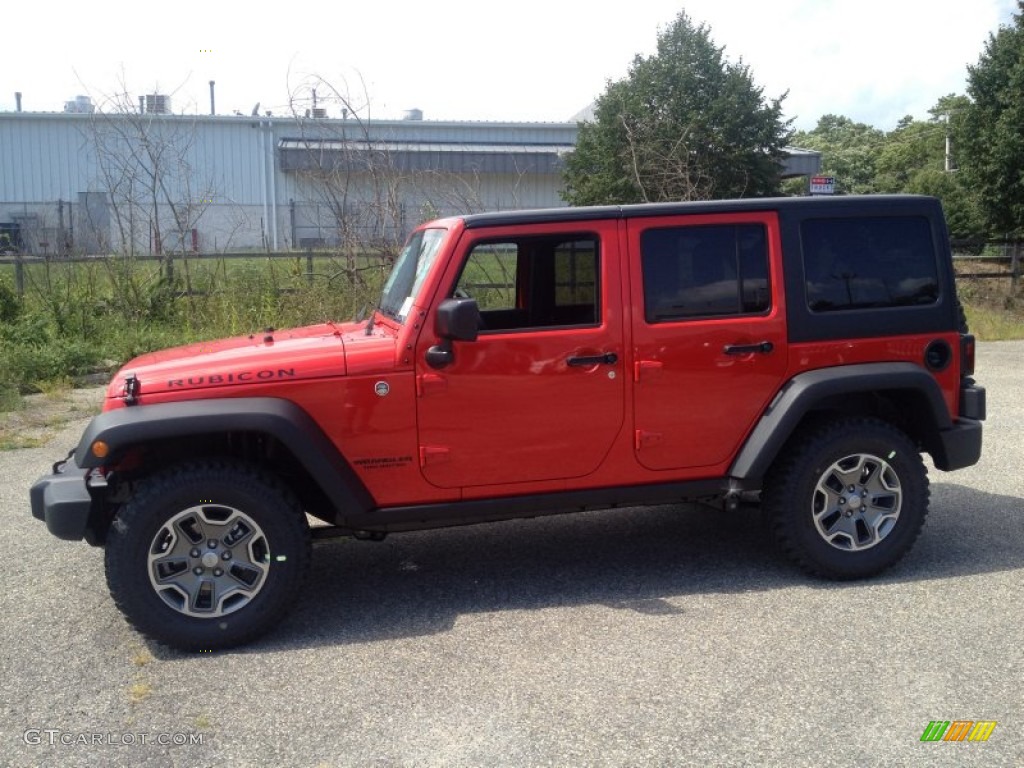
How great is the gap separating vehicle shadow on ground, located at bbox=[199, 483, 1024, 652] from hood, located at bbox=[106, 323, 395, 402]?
1187mm

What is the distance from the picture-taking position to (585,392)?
4.82 metres

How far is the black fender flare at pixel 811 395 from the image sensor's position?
493 centimetres

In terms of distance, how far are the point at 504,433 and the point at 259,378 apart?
1.15 meters

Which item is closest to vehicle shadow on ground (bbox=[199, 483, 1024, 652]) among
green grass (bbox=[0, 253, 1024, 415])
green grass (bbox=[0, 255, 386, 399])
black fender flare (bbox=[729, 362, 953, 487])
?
black fender flare (bbox=[729, 362, 953, 487])

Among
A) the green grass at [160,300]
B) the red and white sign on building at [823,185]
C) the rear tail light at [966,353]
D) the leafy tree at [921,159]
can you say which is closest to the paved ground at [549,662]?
the rear tail light at [966,353]

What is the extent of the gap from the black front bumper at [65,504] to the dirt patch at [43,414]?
4764 mm

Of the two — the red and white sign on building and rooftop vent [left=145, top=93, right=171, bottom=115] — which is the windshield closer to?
the red and white sign on building

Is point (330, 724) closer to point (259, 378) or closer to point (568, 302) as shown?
point (259, 378)

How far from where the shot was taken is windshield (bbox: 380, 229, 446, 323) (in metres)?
4.94

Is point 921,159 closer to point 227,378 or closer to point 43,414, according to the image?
point 43,414

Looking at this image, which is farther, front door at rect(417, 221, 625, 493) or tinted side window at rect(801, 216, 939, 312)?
tinted side window at rect(801, 216, 939, 312)

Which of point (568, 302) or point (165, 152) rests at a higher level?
point (165, 152)

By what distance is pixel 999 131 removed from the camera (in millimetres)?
22359

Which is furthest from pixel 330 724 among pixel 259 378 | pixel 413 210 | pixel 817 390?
pixel 413 210
